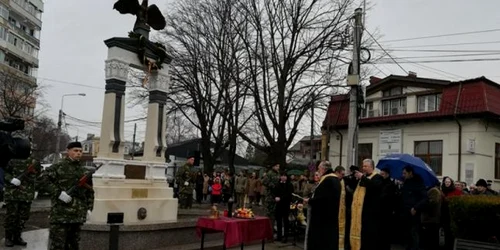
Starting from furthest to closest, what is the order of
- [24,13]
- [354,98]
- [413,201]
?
[24,13]
[354,98]
[413,201]

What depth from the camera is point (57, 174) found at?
7.54 metres

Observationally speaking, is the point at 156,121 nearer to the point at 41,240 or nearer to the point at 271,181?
the point at 271,181

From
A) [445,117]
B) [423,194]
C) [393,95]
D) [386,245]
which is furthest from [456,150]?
[386,245]

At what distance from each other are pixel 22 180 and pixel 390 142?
75.4ft

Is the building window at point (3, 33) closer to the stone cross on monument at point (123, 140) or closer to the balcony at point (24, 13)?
the balcony at point (24, 13)

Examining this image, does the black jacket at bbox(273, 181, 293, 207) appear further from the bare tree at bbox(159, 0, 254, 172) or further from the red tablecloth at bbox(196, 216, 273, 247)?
the bare tree at bbox(159, 0, 254, 172)

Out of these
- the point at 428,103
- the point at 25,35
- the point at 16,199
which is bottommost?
the point at 16,199

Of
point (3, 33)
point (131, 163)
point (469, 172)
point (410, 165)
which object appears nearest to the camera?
point (410, 165)

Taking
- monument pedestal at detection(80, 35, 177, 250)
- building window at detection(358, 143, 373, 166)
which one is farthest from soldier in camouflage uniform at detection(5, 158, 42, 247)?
building window at detection(358, 143, 373, 166)

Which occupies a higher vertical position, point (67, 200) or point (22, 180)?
point (22, 180)

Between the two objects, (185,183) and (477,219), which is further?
(185,183)

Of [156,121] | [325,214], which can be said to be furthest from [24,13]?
[325,214]

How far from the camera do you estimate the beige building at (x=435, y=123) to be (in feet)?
81.3

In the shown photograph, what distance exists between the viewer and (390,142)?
2897 centimetres
